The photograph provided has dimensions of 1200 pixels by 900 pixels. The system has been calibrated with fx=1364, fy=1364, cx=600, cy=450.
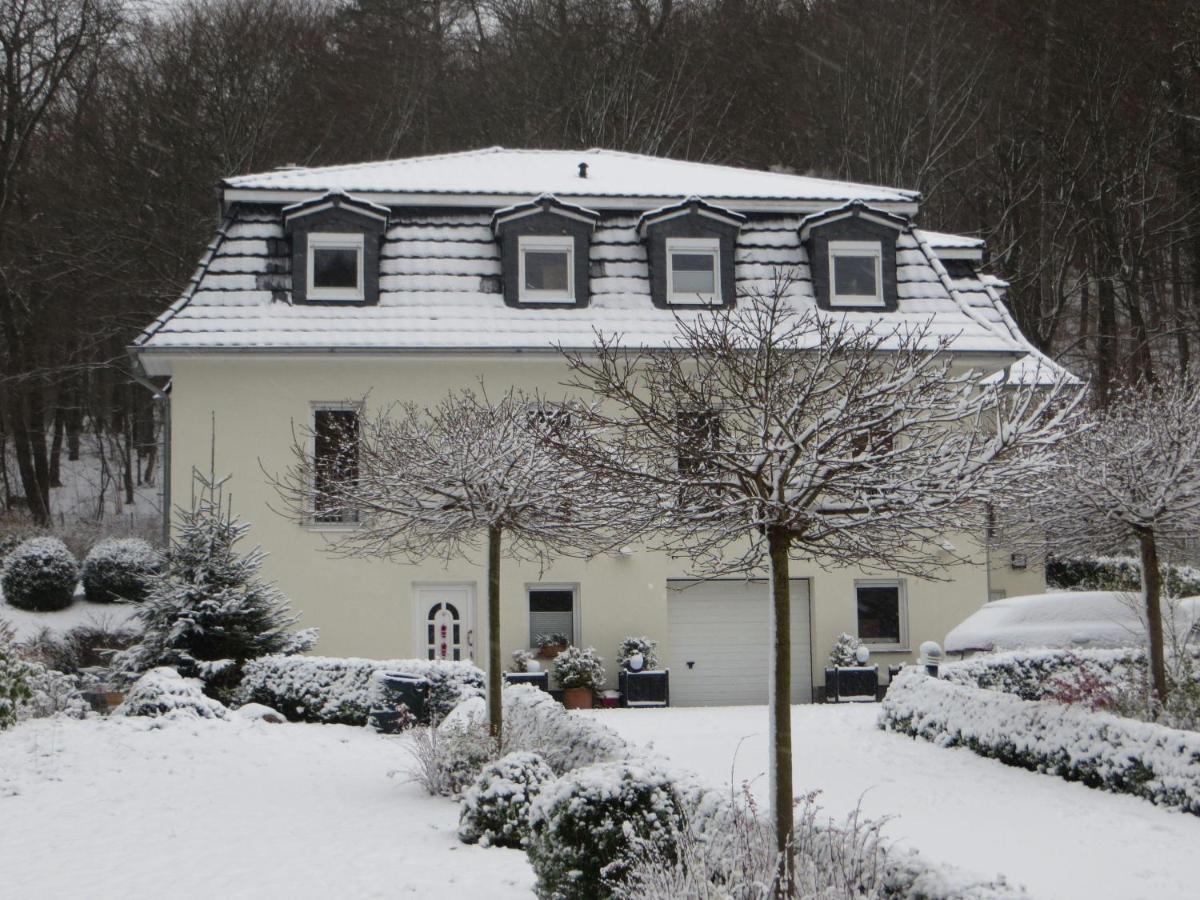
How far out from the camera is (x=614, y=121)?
109ft

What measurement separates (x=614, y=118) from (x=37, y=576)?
16.9 m

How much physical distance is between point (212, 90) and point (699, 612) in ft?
56.5

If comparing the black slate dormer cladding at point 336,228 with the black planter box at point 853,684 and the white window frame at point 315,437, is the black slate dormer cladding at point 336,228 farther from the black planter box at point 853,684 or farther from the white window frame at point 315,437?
the black planter box at point 853,684

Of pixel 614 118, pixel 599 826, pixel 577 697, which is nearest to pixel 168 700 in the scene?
pixel 577 697

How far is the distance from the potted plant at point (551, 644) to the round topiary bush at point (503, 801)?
10.1 m

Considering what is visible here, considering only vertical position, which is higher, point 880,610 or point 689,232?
point 689,232

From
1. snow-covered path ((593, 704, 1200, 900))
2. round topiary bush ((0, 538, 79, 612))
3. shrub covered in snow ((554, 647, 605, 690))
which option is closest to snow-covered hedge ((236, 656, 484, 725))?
snow-covered path ((593, 704, 1200, 900))

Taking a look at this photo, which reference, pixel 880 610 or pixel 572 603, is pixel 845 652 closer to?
pixel 880 610

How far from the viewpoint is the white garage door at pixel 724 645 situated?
2181cm

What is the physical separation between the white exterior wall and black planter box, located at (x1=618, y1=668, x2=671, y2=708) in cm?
61

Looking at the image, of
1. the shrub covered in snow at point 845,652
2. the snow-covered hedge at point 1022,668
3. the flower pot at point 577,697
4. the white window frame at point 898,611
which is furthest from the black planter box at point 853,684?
A: the flower pot at point 577,697

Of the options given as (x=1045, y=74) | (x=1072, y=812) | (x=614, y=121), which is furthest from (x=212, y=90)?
(x=1072, y=812)

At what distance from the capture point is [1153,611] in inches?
575

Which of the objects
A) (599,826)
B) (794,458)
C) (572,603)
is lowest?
(599,826)
